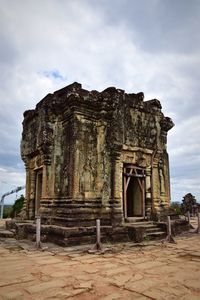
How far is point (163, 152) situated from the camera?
1157 cm

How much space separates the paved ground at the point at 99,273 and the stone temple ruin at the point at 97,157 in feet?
5.68

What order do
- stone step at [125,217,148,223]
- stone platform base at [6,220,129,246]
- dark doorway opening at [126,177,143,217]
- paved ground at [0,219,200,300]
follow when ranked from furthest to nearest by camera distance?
dark doorway opening at [126,177,143,217] < stone step at [125,217,148,223] < stone platform base at [6,220,129,246] < paved ground at [0,219,200,300]

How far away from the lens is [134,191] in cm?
1140

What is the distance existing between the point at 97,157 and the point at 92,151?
0.29m

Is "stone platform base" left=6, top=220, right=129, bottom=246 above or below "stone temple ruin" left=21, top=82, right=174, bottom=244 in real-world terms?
below

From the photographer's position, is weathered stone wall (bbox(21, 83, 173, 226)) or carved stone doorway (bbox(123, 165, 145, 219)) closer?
weathered stone wall (bbox(21, 83, 173, 226))

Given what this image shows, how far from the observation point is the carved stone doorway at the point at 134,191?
32.3ft

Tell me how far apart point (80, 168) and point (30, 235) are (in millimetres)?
2749

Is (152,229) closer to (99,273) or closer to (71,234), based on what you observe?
(71,234)

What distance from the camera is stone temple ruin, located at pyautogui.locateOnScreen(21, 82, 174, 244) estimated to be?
866cm

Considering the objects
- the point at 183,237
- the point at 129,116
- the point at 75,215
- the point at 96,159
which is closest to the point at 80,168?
the point at 96,159

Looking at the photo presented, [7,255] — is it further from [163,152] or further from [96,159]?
[163,152]

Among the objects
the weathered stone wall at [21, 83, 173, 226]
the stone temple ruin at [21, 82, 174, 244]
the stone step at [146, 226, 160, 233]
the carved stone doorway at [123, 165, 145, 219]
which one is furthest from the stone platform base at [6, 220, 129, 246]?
the carved stone doorway at [123, 165, 145, 219]

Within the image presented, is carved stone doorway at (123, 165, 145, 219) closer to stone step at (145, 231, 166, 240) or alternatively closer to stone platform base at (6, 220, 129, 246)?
stone step at (145, 231, 166, 240)
